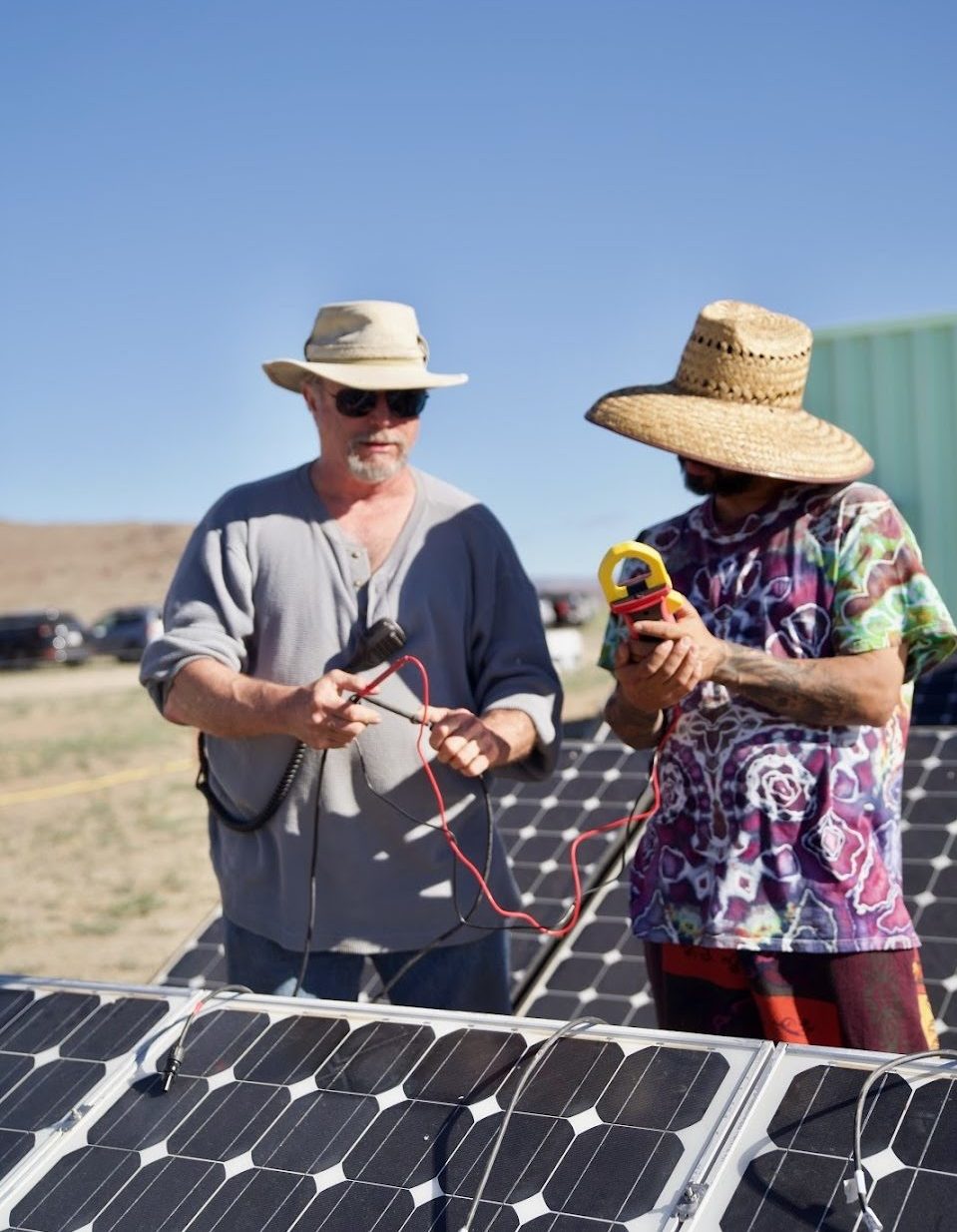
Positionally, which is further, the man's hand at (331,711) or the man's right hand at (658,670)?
the man's hand at (331,711)

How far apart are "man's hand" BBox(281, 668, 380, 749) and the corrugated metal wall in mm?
5825

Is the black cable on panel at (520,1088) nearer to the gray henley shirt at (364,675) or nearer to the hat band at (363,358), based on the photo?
the gray henley shirt at (364,675)

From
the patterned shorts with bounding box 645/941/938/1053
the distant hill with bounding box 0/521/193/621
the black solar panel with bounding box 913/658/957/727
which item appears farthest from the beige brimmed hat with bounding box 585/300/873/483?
the distant hill with bounding box 0/521/193/621

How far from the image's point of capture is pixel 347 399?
10.6ft

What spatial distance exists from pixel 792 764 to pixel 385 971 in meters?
1.01

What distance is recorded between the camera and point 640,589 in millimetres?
2598

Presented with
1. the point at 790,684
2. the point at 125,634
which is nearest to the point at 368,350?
the point at 790,684

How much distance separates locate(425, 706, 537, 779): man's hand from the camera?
9.50ft

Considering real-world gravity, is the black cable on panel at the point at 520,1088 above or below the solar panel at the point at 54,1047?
above

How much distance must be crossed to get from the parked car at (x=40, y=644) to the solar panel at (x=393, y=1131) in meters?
29.2

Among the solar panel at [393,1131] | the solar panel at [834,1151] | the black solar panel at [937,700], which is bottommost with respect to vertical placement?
the black solar panel at [937,700]

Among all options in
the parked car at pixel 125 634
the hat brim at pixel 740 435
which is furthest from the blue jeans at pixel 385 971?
the parked car at pixel 125 634

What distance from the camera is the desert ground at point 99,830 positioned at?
7.78m

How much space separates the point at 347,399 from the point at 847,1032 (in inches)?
63.4
